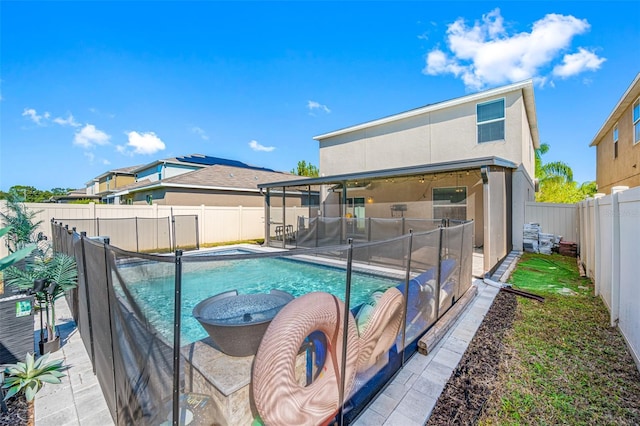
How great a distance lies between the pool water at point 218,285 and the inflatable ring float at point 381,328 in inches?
12.1

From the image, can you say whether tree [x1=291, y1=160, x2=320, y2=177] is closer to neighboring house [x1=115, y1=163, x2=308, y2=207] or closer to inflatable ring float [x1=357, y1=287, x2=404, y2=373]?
neighboring house [x1=115, y1=163, x2=308, y2=207]

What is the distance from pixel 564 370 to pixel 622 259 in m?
1.77

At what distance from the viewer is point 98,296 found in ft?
7.96

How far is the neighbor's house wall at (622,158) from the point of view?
10789 mm

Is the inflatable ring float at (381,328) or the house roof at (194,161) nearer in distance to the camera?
the inflatable ring float at (381,328)

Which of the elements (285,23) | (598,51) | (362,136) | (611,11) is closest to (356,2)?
(285,23)

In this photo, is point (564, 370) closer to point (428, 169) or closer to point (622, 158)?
point (428, 169)

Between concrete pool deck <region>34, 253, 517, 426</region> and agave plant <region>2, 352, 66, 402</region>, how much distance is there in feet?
0.53

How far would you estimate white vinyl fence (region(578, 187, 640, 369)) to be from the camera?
10.2 ft

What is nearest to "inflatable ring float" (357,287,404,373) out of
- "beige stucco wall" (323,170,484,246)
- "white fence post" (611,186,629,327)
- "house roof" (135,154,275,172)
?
"white fence post" (611,186,629,327)

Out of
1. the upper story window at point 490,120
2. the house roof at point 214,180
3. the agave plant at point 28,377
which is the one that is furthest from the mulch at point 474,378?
the house roof at point 214,180

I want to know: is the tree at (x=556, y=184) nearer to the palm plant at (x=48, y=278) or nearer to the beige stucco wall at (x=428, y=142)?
the beige stucco wall at (x=428, y=142)

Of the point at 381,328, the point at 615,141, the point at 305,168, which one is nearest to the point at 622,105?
the point at 615,141

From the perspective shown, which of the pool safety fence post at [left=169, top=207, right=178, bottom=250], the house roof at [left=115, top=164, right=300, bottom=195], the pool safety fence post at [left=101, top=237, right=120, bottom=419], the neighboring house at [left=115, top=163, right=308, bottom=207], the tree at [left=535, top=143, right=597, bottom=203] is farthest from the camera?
the tree at [left=535, top=143, right=597, bottom=203]
